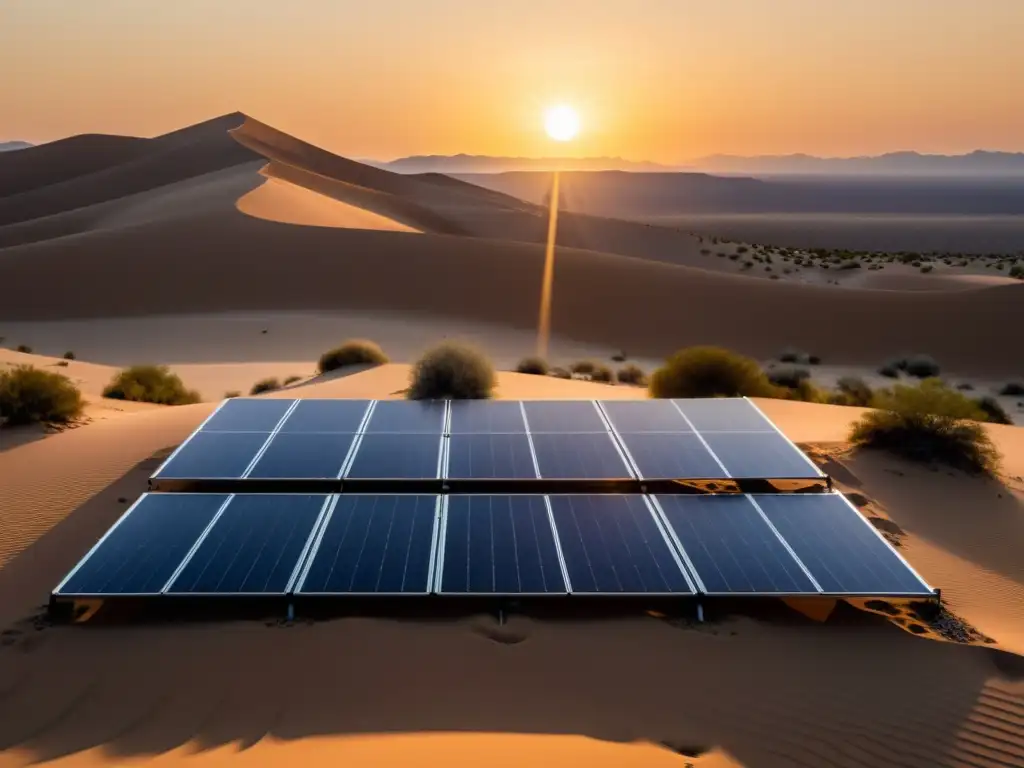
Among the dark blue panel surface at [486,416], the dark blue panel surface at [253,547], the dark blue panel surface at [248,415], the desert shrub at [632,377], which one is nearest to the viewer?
the dark blue panel surface at [253,547]

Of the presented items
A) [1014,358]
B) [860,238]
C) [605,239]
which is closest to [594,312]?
[1014,358]

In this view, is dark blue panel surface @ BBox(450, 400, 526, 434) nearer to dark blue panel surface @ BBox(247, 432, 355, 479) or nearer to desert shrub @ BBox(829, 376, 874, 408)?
dark blue panel surface @ BBox(247, 432, 355, 479)

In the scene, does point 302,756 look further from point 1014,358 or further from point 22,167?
point 22,167

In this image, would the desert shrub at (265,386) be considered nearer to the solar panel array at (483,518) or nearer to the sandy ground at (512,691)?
the solar panel array at (483,518)

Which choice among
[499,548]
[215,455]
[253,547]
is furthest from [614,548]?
[215,455]

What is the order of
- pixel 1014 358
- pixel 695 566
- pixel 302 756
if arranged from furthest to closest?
pixel 1014 358 < pixel 695 566 < pixel 302 756

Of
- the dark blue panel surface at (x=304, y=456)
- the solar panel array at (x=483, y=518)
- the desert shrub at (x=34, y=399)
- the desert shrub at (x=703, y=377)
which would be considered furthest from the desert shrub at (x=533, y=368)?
the dark blue panel surface at (x=304, y=456)
